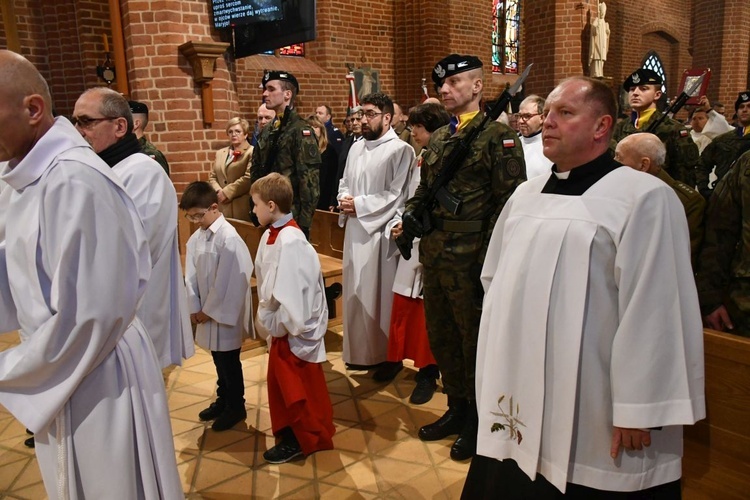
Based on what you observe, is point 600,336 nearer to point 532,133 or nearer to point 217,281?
point 217,281

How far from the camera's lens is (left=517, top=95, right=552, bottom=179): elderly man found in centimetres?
448

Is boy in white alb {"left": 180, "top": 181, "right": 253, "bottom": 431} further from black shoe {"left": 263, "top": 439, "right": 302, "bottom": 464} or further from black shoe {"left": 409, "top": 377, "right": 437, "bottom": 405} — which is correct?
→ black shoe {"left": 409, "top": 377, "right": 437, "bottom": 405}

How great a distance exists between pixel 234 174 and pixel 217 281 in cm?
234

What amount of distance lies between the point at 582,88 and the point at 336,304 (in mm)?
3816

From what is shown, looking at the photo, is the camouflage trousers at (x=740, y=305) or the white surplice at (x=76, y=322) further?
the camouflage trousers at (x=740, y=305)

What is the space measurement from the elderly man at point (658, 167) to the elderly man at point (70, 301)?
2.45 meters

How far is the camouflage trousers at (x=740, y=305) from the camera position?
238 cm

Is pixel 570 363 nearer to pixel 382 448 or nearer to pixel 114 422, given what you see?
pixel 114 422

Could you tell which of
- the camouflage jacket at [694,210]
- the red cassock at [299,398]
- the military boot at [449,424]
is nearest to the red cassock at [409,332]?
the military boot at [449,424]

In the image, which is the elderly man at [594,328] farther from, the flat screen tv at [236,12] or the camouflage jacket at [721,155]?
the camouflage jacket at [721,155]

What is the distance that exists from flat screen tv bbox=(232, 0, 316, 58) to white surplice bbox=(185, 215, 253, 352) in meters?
3.32

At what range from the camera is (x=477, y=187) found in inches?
117

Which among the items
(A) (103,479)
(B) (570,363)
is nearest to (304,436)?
(A) (103,479)

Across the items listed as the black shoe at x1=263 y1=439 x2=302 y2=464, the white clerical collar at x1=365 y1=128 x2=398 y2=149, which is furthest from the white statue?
the black shoe at x1=263 y1=439 x2=302 y2=464
